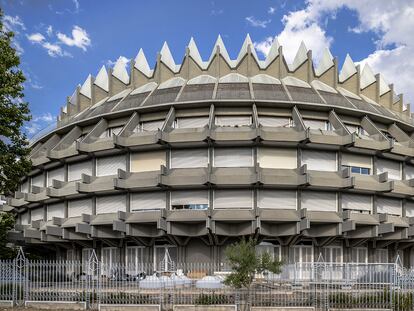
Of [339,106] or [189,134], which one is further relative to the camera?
[339,106]

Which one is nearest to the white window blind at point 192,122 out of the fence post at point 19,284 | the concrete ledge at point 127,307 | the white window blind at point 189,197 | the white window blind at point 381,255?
the white window blind at point 189,197

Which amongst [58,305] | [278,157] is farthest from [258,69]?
[58,305]

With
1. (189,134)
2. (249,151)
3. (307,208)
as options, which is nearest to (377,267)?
(307,208)

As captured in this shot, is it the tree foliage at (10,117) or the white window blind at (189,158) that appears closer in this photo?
the tree foliage at (10,117)

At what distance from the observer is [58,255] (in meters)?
54.1

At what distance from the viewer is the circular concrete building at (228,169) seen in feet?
135

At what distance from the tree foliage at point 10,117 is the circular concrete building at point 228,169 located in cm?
1371

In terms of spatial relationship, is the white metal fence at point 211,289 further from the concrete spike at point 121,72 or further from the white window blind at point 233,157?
the concrete spike at point 121,72

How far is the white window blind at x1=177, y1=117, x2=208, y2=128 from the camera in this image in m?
46.6

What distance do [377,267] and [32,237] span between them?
35376 mm

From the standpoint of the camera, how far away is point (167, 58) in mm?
53781

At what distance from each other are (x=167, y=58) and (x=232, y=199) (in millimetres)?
20122

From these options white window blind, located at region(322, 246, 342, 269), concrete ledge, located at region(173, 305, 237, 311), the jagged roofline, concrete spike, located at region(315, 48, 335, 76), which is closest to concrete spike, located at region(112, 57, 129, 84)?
the jagged roofline

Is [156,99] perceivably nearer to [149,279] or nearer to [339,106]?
[339,106]
